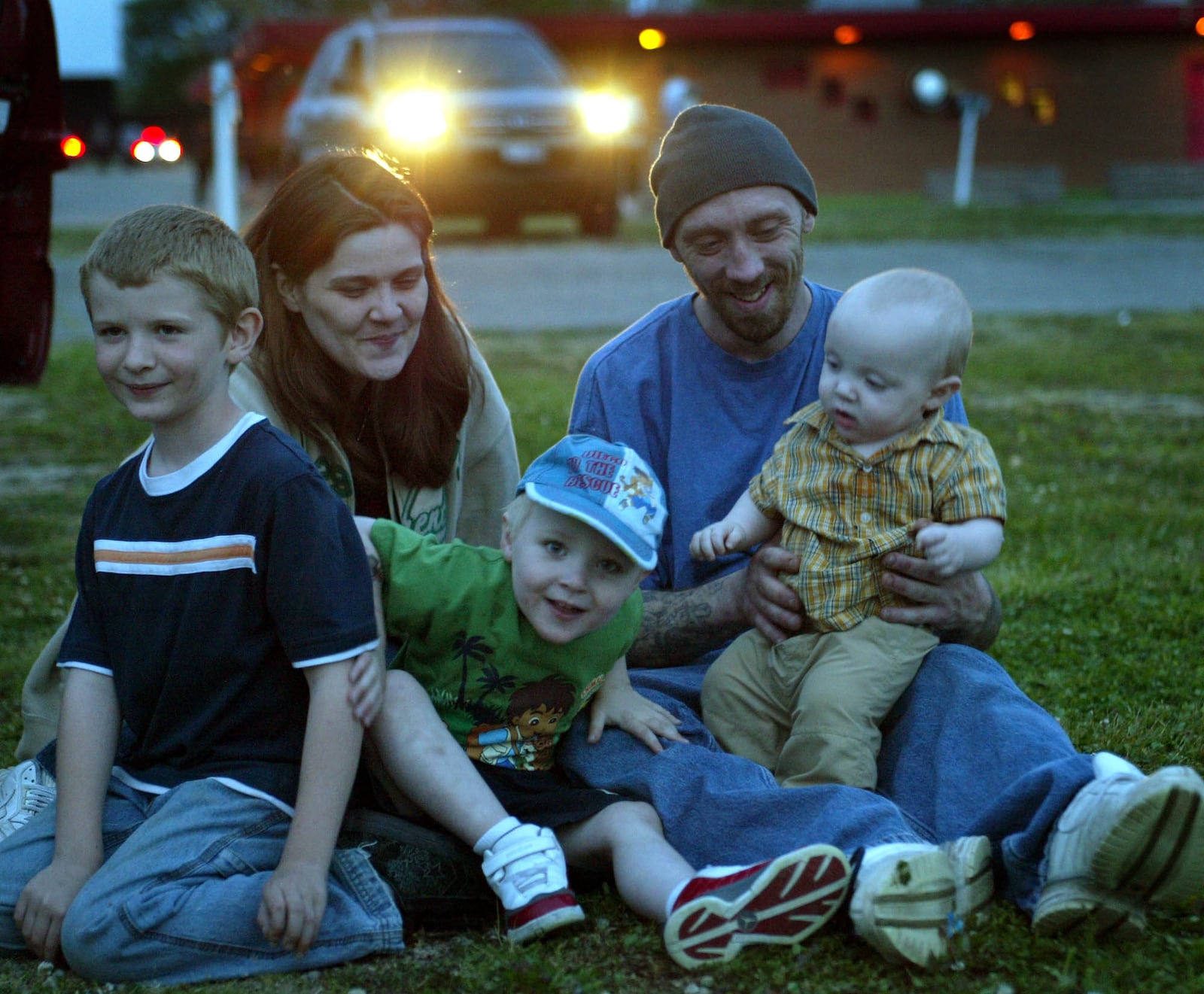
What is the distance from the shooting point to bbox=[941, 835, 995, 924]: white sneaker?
2.50m

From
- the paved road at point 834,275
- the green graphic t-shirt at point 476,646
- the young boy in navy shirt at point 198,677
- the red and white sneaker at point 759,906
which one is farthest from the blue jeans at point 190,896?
the paved road at point 834,275

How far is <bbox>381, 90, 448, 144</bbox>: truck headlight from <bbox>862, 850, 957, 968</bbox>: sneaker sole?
12551 millimetres

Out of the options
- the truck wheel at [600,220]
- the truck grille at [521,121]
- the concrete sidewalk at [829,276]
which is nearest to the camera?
the concrete sidewalk at [829,276]

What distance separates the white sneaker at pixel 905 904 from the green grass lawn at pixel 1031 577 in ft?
0.16

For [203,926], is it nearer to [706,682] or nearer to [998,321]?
[706,682]

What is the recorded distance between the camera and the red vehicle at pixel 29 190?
5.21m

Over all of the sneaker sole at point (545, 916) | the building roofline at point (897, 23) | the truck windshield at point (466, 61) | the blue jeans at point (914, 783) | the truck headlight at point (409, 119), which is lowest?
the sneaker sole at point (545, 916)

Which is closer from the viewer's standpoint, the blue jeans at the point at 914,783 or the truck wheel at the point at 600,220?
the blue jeans at the point at 914,783

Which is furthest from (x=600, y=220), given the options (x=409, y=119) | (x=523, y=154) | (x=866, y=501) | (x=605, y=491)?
(x=605, y=491)

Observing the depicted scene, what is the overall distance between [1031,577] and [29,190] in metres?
3.91

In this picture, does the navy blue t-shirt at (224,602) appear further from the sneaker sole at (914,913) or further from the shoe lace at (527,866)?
the sneaker sole at (914,913)

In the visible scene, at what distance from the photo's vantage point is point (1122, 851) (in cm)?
230

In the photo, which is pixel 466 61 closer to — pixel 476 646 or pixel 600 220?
pixel 600 220

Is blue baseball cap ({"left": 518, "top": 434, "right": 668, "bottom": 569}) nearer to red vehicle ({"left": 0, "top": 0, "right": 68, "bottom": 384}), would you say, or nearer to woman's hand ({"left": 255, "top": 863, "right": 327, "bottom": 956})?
woman's hand ({"left": 255, "top": 863, "right": 327, "bottom": 956})
